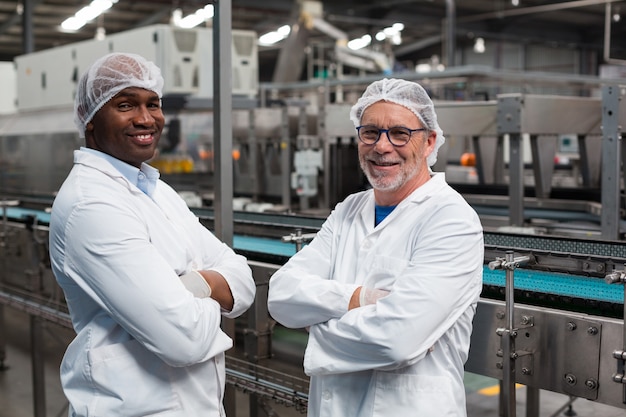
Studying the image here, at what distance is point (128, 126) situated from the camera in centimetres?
161

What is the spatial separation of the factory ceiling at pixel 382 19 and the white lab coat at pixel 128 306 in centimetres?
1091

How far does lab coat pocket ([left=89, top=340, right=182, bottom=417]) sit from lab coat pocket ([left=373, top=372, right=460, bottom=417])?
0.49m

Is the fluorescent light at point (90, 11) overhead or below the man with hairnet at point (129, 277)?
overhead

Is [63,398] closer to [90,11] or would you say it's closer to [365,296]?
[365,296]

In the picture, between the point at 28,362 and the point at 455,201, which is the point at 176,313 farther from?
the point at 28,362

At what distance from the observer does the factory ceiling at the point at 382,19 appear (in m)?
13.4

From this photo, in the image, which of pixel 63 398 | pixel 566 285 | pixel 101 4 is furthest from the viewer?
pixel 101 4

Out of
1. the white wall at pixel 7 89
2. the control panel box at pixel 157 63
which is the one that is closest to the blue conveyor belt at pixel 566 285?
the control panel box at pixel 157 63

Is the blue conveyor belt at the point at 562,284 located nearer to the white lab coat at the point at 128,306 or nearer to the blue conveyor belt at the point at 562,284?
the blue conveyor belt at the point at 562,284

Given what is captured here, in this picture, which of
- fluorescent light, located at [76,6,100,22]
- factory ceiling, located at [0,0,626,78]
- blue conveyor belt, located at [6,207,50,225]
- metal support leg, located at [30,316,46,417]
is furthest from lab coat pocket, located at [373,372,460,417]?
factory ceiling, located at [0,0,626,78]

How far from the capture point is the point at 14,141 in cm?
736

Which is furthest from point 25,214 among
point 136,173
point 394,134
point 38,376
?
point 394,134

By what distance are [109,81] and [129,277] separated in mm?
453

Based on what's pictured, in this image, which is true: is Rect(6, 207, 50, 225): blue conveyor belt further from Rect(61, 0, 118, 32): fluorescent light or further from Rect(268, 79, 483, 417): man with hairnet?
Rect(61, 0, 118, 32): fluorescent light
